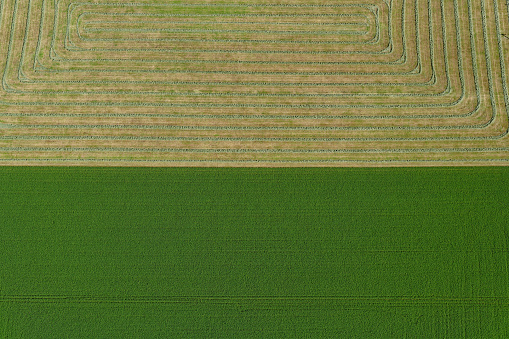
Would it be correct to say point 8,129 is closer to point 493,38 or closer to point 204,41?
point 204,41

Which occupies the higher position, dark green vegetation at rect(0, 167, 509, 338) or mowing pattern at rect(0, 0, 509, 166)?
mowing pattern at rect(0, 0, 509, 166)

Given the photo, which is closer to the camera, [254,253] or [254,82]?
[254,253]

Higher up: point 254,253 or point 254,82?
point 254,82

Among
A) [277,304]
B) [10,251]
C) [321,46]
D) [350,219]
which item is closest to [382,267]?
[350,219]

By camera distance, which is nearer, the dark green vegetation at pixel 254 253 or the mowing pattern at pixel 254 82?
the dark green vegetation at pixel 254 253

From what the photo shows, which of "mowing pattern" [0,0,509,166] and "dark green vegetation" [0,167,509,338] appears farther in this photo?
"mowing pattern" [0,0,509,166]
